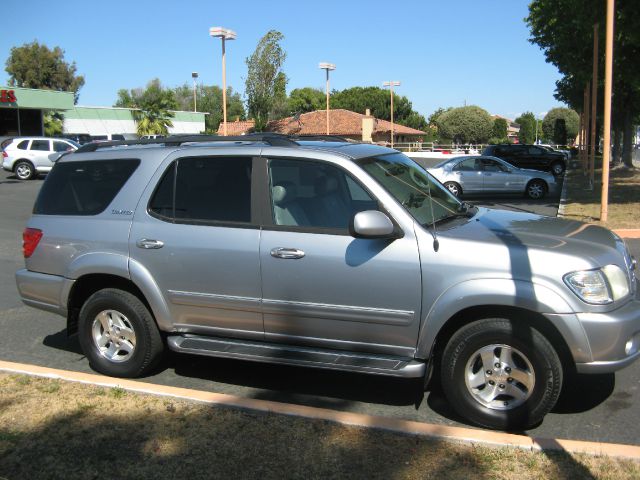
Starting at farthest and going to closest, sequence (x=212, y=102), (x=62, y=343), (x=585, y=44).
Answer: (x=212, y=102), (x=585, y=44), (x=62, y=343)

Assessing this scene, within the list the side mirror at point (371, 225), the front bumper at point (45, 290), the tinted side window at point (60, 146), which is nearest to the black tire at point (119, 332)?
the front bumper at point (45, 290)

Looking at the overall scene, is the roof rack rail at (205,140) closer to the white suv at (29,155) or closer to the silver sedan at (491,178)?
the silver sedan at (491,178)

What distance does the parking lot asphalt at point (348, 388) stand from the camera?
13.8 feet

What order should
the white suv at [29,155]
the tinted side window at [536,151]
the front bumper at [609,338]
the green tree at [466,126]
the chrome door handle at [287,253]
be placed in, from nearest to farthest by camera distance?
the front bumper at [609,338] → the chrome door handle at [287,253] → the white suv at [29,155] → the tinted side window at [536,151] → the green tree at [466,126]

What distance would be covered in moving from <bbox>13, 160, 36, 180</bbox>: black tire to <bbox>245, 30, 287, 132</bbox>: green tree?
20.1m

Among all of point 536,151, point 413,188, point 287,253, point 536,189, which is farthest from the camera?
point 536,151

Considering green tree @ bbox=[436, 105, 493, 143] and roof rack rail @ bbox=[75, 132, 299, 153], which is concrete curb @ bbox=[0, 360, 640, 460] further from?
green tree @ bbox=[436, 105, 493, 143]

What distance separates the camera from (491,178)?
65.2 feet

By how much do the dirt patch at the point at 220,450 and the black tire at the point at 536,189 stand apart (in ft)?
55.7

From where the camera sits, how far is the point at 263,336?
179 inches

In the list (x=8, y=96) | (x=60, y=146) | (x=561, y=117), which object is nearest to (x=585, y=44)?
(x=60, y=146)

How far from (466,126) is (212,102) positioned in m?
46.4

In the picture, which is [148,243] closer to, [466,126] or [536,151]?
[536,151]

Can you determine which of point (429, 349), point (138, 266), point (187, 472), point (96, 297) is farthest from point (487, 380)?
point (96, 297)
